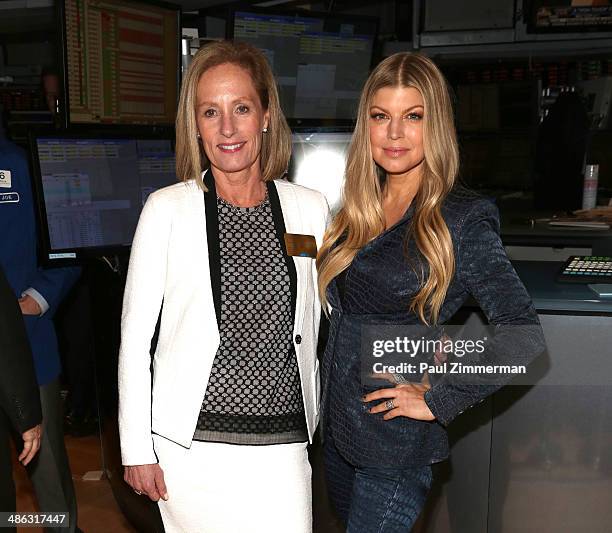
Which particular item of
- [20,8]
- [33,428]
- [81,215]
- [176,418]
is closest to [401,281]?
[176,418]

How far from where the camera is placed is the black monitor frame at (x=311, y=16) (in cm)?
271

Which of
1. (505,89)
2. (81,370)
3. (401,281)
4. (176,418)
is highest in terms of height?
(505,89)

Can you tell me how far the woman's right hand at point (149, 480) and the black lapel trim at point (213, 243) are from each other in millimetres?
349

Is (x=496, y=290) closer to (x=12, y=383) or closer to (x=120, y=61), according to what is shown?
(x=12, y=383)

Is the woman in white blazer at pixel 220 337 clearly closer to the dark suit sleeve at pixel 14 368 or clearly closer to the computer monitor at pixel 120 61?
the dark suit sleeve at pixel 14 368

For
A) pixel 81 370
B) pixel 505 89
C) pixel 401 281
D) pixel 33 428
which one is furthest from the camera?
pixel 505 89

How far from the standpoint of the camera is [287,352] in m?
1.54

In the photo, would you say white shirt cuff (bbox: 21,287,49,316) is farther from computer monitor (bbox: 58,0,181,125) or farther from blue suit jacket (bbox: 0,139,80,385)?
computer monitor (bbox: 58,0,181,125)

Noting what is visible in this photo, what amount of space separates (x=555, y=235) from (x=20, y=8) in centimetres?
710

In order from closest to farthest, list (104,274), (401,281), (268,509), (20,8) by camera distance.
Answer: (401,281)
(268,509)
(104,274)
(20,8)

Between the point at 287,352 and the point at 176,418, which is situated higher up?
the point at 287,352

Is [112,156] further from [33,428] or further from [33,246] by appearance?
[33,428]

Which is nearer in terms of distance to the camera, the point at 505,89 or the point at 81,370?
the point at 81,370

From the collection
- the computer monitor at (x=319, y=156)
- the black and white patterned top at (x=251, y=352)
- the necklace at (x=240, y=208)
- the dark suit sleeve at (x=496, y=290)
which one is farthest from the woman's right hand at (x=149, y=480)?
the computer monitor at (x=319, y=156)
